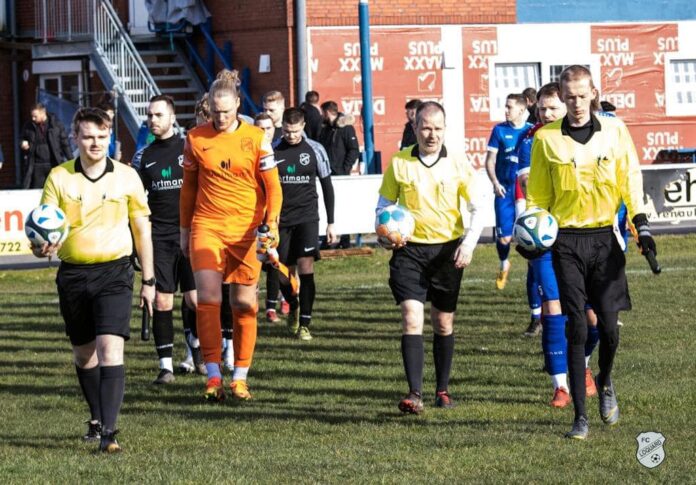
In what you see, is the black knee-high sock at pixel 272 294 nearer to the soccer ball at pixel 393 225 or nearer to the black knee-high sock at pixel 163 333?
the black knee-high sock at pixel 163 333

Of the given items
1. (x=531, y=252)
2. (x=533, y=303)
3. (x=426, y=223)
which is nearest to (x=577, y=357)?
(x=531, y=252)

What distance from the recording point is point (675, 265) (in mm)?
19578

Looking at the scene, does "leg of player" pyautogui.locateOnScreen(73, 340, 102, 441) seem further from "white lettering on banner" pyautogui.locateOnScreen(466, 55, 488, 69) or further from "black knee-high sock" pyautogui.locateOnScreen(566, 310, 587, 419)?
"white lettering on banner" pyautogui.locateOnScreen(466, 55, 488, 69)

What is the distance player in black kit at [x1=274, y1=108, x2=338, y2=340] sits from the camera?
1361 cm

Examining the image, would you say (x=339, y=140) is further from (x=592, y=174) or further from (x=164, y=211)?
(x=592, y=174)

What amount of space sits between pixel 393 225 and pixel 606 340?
1.55 m

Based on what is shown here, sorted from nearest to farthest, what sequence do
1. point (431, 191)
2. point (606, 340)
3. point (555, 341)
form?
1. point (606, 340)
2. point (431, 191)
3. point (555, 341)

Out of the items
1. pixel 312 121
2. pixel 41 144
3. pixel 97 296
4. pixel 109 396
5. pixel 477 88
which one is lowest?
pixel 109 396

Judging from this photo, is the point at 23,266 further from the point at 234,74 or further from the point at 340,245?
the point at 234,74

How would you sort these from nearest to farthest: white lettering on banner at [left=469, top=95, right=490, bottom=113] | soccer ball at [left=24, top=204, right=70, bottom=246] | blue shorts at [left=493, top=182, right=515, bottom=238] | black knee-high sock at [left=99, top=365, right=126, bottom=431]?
soccer ball at [left=24, top=204, right=70, bottom=246], black knee-high sock at [left=99, top=365, right=126, bottom=431], blue shorts at [left=493, top=182, right=515, bottom=238], white lettering on banner at [left=469, top=95, right=490, bottom=113]

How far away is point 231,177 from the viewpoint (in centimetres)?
1002

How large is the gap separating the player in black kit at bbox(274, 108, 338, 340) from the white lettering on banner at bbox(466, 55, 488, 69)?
15085mm

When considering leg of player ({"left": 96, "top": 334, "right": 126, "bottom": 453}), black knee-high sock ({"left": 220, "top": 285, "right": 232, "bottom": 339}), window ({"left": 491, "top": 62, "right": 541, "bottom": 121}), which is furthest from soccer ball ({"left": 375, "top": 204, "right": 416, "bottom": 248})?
window ({"left": 491, "top": 62, "right": 541, "bottom": 121})

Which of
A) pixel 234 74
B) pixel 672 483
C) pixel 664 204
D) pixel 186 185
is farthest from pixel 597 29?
pixel 672 483
